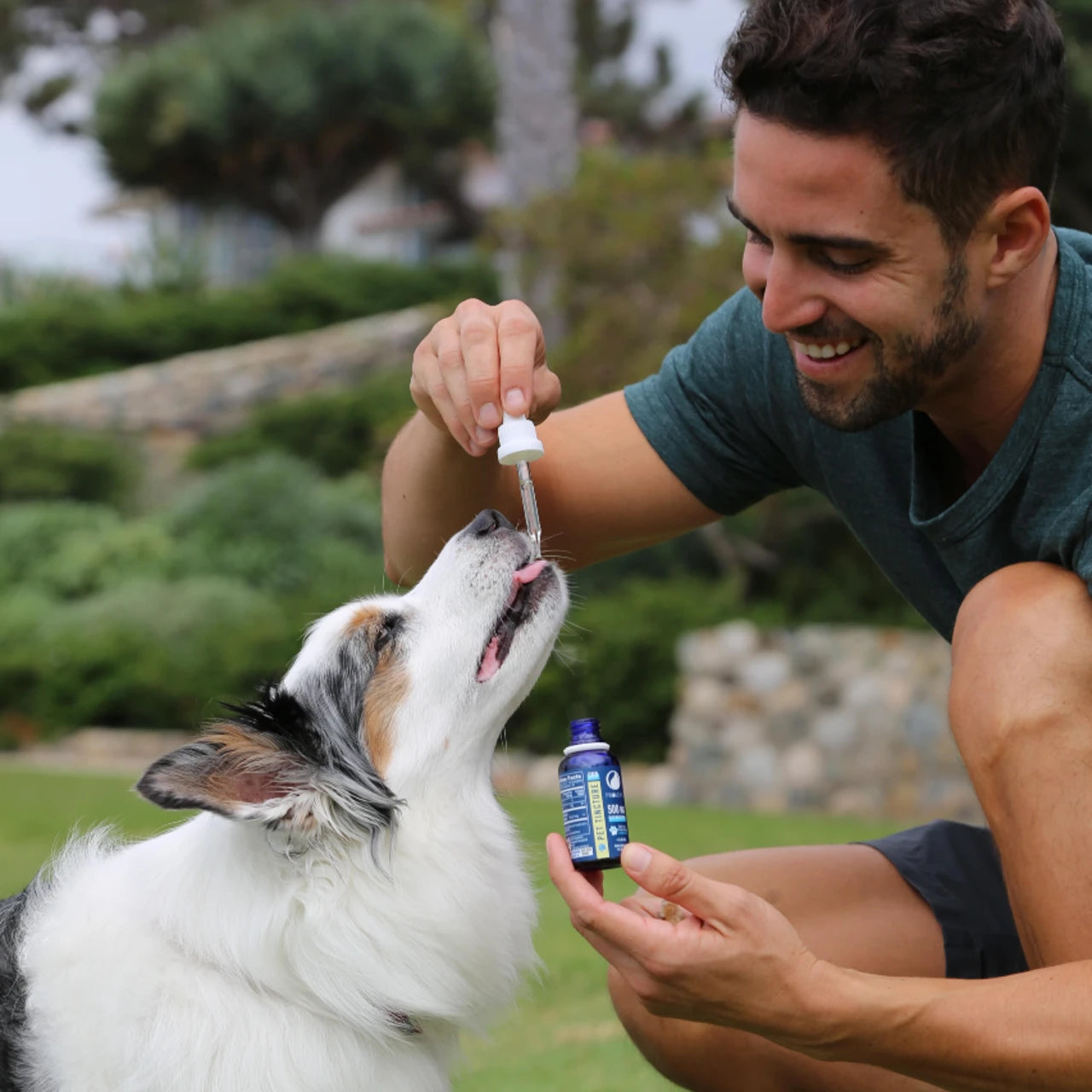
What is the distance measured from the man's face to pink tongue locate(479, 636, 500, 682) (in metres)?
0.79

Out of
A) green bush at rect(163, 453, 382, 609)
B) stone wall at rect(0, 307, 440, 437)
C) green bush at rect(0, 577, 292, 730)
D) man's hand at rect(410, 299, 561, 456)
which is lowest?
green bush at rect(0, 577, 292, 730)

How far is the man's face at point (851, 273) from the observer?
7.82ft

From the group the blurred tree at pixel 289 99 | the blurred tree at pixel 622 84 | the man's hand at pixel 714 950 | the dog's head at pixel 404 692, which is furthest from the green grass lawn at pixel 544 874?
the blurred tree at pixel 622 84

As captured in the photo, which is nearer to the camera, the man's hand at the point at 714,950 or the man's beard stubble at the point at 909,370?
the man's hand at the point at 714,950

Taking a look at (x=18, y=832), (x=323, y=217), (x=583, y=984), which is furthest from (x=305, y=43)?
(x=583, y=984)

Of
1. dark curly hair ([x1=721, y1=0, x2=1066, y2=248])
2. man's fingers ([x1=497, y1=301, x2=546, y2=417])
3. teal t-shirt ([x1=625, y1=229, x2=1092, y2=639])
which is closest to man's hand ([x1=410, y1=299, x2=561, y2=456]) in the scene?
man's fingers ([x1=497, y1=301, x2=546, y2=417])

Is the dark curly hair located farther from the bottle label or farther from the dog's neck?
the dog's neck

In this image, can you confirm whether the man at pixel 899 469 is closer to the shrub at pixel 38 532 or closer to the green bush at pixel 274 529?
the green bush at pixel 274 529

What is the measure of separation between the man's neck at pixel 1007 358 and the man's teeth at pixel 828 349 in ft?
0.68

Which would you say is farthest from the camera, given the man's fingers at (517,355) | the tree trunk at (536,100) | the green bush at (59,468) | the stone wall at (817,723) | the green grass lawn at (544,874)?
the green bush at (59,468)

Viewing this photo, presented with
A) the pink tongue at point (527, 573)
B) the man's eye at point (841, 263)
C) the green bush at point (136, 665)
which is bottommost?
the green bush at point (136, 665)

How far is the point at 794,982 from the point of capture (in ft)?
7.05

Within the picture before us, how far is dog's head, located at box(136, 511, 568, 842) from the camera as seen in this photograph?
2531 millimetres

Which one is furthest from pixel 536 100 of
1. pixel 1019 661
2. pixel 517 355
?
pixel 1019 661
